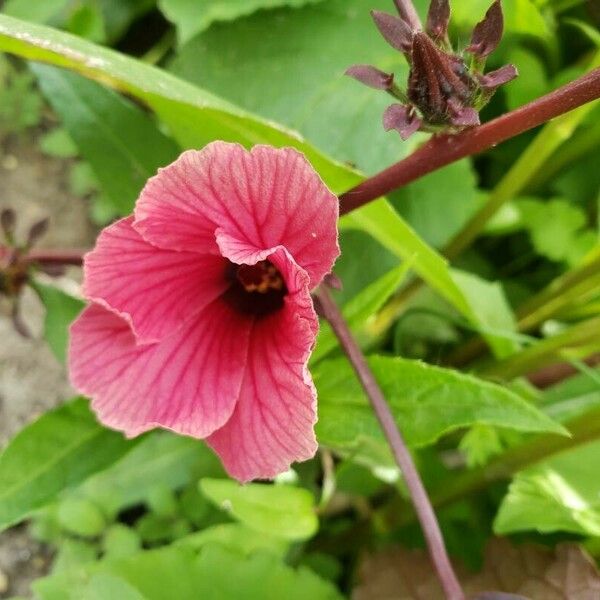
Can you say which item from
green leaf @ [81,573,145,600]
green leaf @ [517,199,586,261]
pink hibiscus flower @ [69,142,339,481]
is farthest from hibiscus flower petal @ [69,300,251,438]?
green leaf @ [517,199,586,261]

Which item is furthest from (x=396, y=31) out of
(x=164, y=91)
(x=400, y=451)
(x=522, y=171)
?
(x=522, y=171)

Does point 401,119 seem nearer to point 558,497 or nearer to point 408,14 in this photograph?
point 408,14

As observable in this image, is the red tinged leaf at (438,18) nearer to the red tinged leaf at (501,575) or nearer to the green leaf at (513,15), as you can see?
the green leaf at (513,15)

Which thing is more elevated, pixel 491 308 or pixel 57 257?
pixel 57 257

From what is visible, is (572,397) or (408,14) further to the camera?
(572,397)

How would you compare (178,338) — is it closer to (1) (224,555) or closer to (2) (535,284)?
(1) (224,555)

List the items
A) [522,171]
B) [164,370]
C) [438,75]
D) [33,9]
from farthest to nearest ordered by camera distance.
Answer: [33,9], [522,171], [164,370], [438,75]

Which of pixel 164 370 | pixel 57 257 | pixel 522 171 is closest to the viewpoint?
pixel 164 370

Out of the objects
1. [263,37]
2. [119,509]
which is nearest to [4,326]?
[119,509]
